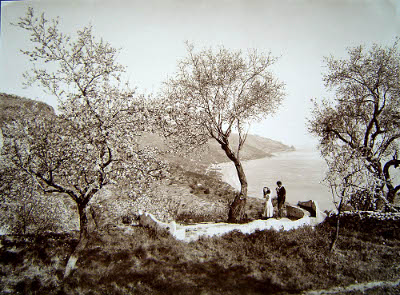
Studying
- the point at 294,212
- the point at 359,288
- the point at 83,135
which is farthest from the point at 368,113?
the point at 83,135

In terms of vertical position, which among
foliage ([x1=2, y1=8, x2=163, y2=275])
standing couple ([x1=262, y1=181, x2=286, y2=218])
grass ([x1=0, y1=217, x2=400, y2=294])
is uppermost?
foliage ([x1=2, y1=8, x2=163, y2=275])

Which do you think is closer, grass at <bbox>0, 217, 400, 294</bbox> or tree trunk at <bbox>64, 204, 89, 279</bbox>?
grass at <bbox>0, 217, 400, 294</bbox>

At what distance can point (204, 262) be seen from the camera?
32.7 feet

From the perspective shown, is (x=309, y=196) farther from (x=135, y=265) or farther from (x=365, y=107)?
(x=135, y=265)

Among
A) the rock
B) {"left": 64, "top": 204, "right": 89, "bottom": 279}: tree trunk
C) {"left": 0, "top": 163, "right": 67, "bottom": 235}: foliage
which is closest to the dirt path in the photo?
the rock

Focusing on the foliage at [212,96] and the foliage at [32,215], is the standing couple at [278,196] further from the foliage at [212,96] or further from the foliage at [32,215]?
the foliage at [32,215]

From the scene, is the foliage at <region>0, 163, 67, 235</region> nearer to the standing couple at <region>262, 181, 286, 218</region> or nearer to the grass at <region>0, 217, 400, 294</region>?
the grass at <region>0, 217, 400, 294</region>

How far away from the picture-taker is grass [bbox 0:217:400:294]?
836 cm

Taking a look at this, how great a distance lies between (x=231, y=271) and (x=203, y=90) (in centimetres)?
1218

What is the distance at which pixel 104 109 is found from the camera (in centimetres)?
937

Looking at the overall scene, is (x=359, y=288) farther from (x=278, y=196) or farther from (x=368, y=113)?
(x=368, y=113)

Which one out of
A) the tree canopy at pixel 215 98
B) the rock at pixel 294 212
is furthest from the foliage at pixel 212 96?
the rock at pixel 294 212

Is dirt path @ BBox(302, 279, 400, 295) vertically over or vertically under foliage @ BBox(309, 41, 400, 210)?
under

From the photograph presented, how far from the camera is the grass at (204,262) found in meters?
8.36
